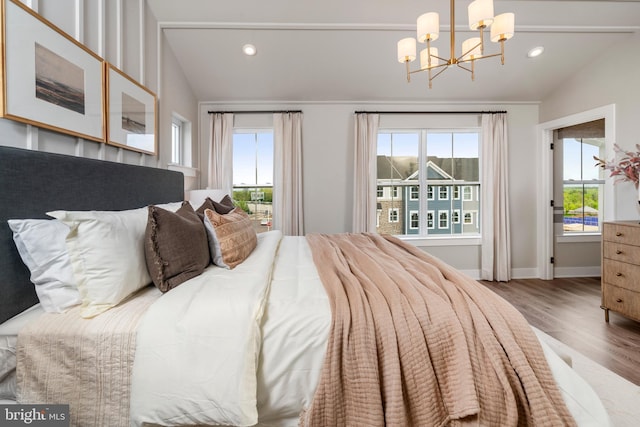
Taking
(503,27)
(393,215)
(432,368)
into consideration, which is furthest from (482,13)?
(393,215)

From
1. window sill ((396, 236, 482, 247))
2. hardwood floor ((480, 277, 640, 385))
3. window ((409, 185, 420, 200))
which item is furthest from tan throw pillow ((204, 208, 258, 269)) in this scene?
window ((409, 185, 420, 200))

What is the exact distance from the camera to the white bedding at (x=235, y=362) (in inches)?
42.7

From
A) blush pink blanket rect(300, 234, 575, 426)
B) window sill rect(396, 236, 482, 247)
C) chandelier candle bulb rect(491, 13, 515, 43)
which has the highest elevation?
chandelier candle bulb rect(491, 13, 515, 43)

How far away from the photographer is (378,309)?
Answer: 48.8 inches

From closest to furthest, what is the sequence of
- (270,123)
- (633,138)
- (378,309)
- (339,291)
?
(378,309) < (339,291) < (633,138) < (270,123)

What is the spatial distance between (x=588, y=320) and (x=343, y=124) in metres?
3.30

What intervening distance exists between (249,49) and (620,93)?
388 cm

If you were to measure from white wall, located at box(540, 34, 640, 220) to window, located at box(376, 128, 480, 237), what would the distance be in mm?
1231

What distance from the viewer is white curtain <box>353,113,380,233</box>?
13.4 feet

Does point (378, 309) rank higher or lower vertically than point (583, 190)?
lower

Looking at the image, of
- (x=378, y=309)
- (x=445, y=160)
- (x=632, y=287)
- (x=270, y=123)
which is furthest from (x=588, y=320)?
(x=270, y=123)

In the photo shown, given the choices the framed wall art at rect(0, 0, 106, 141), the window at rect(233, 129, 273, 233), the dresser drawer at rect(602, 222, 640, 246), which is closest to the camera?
the framed wall art at rect(0, 0, 106, 141)

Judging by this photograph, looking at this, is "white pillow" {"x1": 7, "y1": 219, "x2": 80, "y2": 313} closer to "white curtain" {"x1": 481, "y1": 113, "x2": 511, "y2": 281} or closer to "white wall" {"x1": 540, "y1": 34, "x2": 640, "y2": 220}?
"white curtain" {"x1": 481, "y1": 113, "x2": 511, "y2": 281}

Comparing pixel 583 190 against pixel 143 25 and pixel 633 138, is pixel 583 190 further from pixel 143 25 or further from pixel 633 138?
pixel 143 25
